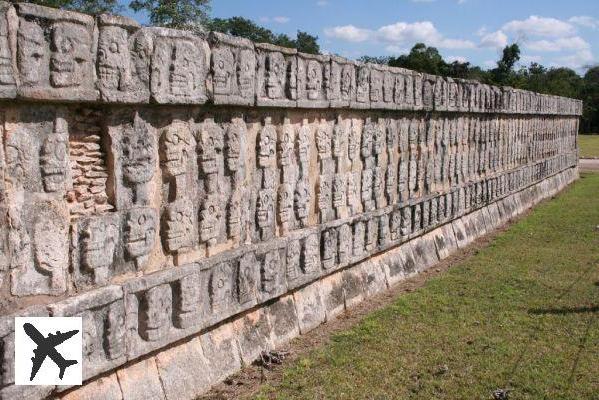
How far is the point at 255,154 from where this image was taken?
4.45 metres

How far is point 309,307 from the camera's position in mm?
5090

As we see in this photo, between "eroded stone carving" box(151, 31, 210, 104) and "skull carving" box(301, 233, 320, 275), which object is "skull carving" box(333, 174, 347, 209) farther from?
"eroded stone carving" box(151, 31, 210, 104)

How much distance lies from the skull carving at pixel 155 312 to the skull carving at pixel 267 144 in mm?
1282

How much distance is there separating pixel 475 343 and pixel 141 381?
2542mm

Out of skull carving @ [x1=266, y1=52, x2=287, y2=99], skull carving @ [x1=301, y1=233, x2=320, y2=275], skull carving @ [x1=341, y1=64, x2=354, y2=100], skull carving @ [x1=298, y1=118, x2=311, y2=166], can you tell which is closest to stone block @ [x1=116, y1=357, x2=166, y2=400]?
skull carving @ [x1=301, y1=233, x2=320, y2=275]

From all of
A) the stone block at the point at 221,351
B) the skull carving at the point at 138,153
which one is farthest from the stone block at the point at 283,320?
the skull carving at the point at 138,153

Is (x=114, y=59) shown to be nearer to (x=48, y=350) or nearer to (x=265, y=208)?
(x=48, y=350)

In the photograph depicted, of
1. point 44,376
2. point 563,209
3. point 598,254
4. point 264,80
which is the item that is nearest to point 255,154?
point 264,80

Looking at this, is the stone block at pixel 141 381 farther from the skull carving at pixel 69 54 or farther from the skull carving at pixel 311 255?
the skull carving at pixel 311 255

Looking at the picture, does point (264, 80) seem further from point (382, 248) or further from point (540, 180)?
point (540, 180)

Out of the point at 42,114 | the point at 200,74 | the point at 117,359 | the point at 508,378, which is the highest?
the point at 200,74

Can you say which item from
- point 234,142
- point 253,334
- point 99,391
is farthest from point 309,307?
point 99,391

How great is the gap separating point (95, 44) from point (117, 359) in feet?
5.19

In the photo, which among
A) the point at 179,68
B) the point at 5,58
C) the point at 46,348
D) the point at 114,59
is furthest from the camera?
the point at 179,68
